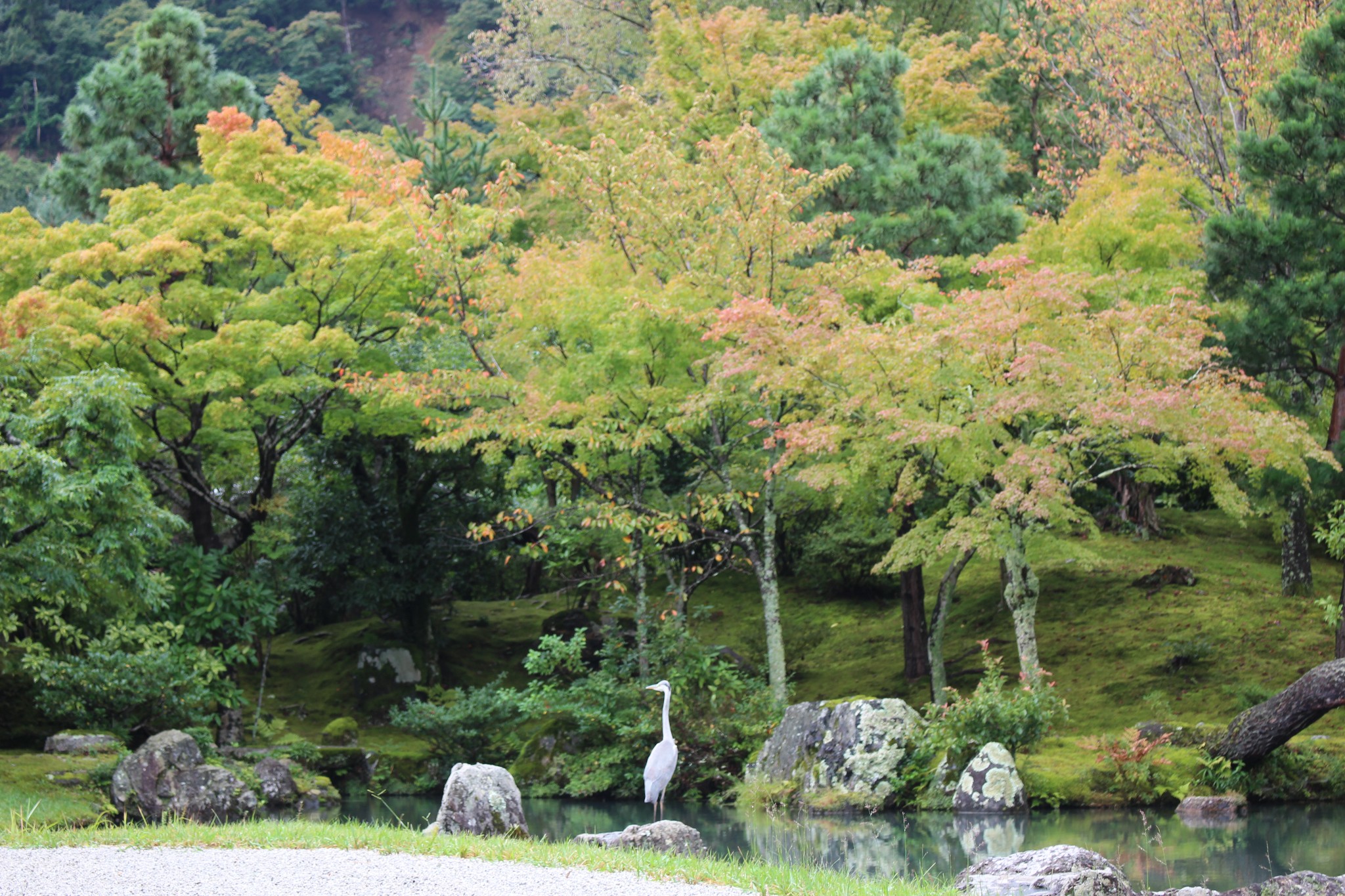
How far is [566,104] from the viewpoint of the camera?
2720cm

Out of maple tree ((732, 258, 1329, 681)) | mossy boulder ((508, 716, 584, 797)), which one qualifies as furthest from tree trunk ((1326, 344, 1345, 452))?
mossy boulder ((508, 716, 584, 797))

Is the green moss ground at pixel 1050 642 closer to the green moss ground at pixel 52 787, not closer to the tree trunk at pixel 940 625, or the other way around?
the green moss ground at pixel 52 787

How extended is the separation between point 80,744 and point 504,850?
8277mm

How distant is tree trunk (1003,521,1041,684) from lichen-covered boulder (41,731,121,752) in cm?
1002

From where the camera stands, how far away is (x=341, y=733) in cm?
→ 1769

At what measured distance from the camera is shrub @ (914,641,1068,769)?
40.4 feet

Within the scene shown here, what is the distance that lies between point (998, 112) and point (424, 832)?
18257 millimetres

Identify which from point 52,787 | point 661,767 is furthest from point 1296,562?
point 52,787

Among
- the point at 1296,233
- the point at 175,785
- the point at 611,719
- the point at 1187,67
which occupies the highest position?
the point at 1187,67

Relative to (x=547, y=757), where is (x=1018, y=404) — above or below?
above

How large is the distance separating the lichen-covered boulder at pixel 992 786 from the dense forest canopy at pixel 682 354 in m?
1.60

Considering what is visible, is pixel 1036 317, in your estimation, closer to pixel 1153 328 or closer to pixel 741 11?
pixel 1153 328

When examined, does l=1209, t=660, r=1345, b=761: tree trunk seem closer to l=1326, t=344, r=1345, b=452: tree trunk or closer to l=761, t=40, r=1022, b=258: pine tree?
l=1326, t=344, r=1345, b=452: tree trunk

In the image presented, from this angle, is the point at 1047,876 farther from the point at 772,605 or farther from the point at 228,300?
the point at 228,300
